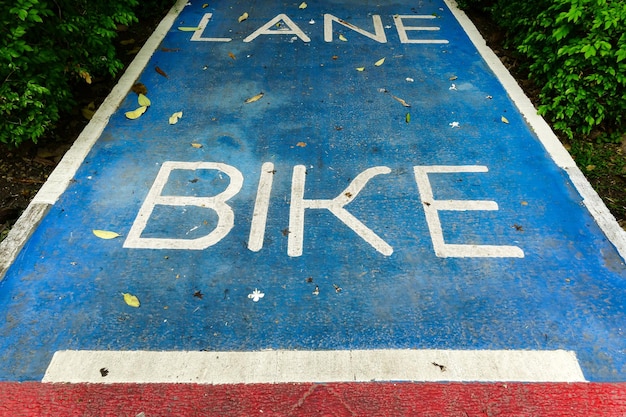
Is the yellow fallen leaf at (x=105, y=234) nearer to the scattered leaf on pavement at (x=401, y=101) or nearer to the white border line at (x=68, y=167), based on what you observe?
the white border line at (x=68, y=167)

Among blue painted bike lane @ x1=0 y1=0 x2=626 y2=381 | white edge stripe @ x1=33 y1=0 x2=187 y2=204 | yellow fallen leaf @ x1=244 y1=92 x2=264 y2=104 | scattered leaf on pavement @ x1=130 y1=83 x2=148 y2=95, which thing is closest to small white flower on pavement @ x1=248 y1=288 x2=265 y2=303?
blue painted bike lane @ x1=0 y1=0 x2=626 y2=381

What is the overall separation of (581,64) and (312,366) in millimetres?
3717

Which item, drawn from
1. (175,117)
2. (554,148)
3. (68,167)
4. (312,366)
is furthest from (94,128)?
(554,148)

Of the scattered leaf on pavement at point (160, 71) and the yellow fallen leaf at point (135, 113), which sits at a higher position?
the scattered leaf on pavement at point (160, 71)

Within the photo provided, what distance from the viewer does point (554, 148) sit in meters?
4.28

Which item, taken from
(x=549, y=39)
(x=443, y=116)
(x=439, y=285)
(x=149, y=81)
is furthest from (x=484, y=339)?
(x=149, y=81)

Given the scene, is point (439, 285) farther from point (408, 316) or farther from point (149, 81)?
point (149, 81)

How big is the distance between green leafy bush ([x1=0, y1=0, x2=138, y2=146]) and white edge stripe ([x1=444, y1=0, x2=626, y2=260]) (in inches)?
166

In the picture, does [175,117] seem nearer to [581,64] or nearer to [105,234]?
[105,234]

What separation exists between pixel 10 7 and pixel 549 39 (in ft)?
15.8

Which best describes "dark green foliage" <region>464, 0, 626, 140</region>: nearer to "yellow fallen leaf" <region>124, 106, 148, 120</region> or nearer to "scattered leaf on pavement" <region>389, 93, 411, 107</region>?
"scattered leaf on pavement" <region>389, 93, 411, 107</region>

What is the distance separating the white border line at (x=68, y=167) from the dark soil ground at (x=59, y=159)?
0.14 metres

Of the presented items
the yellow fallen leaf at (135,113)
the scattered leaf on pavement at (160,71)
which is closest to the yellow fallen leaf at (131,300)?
the yellow fallen leaf at (135,113)

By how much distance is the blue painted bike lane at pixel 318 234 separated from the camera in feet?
9.32
